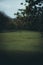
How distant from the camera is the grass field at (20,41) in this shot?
6.56 metres

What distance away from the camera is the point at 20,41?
7227mm

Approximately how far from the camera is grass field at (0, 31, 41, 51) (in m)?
6.56

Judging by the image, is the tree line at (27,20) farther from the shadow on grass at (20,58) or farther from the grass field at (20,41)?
the shadow on grass at (20,58)

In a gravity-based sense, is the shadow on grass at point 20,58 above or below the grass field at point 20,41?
above

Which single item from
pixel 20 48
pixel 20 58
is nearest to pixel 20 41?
pixel 20 48

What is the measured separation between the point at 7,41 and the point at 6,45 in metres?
0.47

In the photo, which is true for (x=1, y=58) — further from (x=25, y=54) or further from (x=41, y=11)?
(x=41, y=11)

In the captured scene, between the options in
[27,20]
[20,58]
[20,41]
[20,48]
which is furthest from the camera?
[27,20]

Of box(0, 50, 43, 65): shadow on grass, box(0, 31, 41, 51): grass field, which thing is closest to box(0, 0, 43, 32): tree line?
box(0, 31, 41, 51): grass field

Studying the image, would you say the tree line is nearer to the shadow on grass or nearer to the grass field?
the grass field

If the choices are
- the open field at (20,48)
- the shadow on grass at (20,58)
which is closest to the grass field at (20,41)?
the open field at (20,48)

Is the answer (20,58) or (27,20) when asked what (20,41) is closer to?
(20,58)

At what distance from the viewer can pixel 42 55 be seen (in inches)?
235

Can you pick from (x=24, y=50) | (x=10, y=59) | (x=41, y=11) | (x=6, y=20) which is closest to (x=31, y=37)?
(x=6, y=20)
